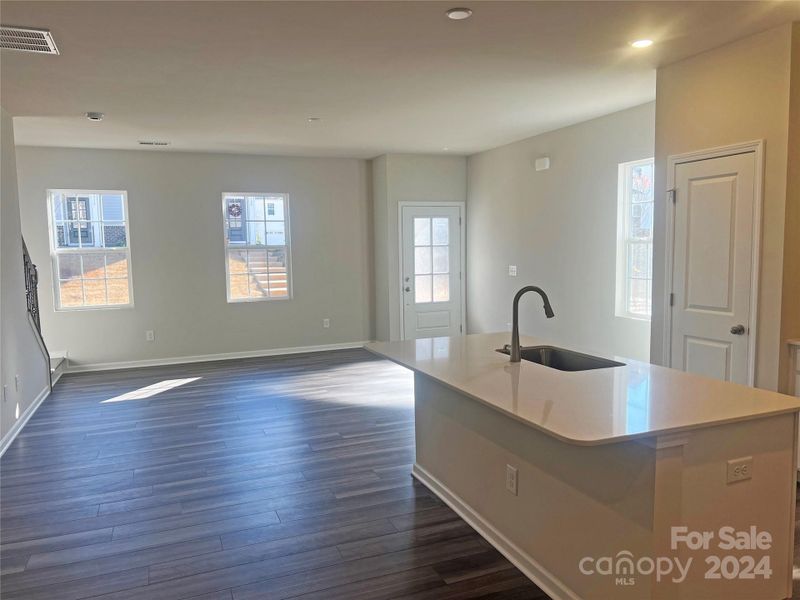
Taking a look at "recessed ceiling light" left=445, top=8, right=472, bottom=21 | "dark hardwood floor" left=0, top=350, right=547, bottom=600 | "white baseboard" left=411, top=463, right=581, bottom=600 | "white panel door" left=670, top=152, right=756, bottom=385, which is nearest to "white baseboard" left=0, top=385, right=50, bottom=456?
"dark hardwood floor" left=0, top=350, right=547, bottom=600

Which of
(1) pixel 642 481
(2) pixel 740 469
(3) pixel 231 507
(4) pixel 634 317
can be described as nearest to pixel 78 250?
(3) pixel 231 507

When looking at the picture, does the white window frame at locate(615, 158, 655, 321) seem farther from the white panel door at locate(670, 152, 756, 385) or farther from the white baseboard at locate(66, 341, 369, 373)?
the white baseboard at locate(66, 341, 369, 373)

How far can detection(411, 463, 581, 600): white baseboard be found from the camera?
2.34m

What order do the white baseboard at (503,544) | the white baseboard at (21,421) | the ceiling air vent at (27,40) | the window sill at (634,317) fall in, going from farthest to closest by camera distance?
the window sill at (634,317) < the white baseboard at (21,421) < the ceiling air vent at (27,40) < the white baseboard at (503,544)

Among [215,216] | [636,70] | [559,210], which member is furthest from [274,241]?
[636,70]

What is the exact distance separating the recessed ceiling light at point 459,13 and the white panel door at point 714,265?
187cm

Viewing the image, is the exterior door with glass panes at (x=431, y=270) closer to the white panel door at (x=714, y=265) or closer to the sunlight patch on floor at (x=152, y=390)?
the sunlight patch on floor at (x=152, y=390)

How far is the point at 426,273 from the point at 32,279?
4650mm

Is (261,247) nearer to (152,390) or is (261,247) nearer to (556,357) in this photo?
(152,390)

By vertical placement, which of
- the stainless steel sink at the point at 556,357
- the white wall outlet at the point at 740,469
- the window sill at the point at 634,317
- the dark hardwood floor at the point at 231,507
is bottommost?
the dark hardwood floor at the point at 231,507

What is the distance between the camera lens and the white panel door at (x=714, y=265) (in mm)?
3506

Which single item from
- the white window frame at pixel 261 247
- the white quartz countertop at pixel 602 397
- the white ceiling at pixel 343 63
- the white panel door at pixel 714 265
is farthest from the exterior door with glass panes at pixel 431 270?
the white quartz countertop at pixel 602 397

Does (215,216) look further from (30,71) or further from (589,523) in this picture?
(589,523)

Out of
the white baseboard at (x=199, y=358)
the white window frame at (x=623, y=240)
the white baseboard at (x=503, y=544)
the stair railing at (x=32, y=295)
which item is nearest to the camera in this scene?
the white baseboard at (x=503, y=544)
